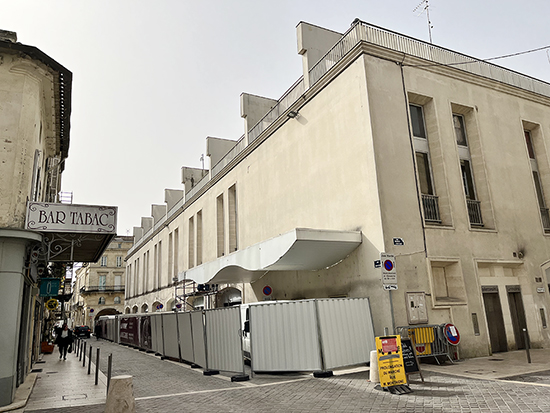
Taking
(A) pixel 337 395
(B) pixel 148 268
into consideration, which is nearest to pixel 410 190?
(A) pixel 337 395

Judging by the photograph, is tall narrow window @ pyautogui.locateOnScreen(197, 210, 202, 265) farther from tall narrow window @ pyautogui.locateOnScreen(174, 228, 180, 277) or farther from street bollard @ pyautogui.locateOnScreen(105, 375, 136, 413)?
street bollard @ pyautogui.locateOnScreen(105, 375, 136, 413)

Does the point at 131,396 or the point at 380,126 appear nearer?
the point at 131,396

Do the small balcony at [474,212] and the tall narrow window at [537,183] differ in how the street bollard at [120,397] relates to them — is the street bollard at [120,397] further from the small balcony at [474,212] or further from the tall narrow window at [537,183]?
the tall narrow window at [537,183]

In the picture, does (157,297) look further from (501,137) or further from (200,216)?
(501,137)

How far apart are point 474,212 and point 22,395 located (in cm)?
1481

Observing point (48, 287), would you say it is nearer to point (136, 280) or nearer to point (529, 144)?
point (529, 144)

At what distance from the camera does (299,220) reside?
57.3 ft

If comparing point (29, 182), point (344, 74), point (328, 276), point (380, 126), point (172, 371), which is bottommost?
point (172, 371)

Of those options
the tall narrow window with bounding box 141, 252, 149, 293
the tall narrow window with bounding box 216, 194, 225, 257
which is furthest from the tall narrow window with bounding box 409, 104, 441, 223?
the tall narrow window with bounding box 141, 252, 149, 293

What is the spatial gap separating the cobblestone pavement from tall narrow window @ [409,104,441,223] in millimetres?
5814

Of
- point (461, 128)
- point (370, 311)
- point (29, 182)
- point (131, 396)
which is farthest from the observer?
point (461, 128)

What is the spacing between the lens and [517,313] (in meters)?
14.9

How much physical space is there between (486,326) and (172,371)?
1001 cm

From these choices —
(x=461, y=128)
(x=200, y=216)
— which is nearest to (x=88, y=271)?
(x=200, y=216)
